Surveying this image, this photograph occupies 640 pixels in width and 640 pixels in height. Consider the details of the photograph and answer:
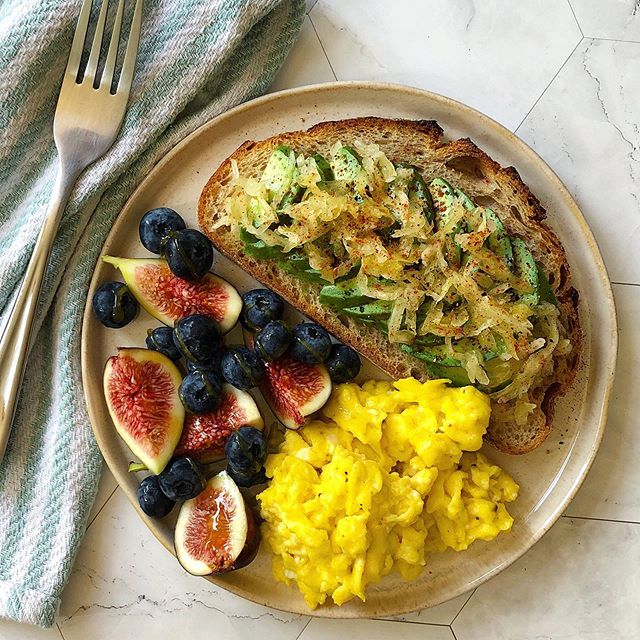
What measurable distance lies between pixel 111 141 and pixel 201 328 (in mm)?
702

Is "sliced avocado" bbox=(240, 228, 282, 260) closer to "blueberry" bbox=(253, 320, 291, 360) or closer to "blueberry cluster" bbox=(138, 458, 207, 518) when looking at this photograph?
"blueberry" bbox=(253, 320, 291, 360)

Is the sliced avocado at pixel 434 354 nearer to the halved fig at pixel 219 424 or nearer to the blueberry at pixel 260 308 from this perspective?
the blueberry at pixel 260 308

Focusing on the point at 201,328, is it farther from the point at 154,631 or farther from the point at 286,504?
the point at 154,631

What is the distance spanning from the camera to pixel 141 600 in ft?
8.37

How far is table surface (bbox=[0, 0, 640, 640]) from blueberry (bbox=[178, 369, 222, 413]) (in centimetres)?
48

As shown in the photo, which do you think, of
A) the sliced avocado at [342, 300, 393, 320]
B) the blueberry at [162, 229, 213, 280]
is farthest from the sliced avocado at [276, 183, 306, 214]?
the sliced avocado at [342, 300, 393, 320]

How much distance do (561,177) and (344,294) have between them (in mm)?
900

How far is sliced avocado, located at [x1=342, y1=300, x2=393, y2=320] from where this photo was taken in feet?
7.42

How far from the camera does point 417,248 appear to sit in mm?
2203

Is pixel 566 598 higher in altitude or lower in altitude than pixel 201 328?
lower

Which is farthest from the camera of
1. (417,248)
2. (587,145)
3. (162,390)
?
(587,145)

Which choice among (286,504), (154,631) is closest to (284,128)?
(286,504)

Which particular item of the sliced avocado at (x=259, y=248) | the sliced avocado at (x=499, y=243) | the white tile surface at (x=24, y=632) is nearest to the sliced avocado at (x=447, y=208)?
the sliced avocado at (x=499, y=243)

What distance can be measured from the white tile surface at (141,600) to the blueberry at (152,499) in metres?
0.21
